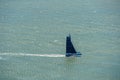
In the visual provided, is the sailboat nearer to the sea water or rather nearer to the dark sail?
the dark sail

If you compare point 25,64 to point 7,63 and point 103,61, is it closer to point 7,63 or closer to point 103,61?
point 7,63

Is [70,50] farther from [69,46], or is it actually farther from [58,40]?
[58,40]

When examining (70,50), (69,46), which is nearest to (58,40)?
(70,50)

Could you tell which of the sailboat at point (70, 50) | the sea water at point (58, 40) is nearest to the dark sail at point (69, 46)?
the sailboat at point (70, 50)

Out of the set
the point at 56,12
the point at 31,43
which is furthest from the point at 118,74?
the point at 56,12

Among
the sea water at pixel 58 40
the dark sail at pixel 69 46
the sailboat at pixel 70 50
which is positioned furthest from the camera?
the sailboat at pixel 70 50

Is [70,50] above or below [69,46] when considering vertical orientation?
below

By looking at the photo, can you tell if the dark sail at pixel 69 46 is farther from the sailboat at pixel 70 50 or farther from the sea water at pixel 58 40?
the sea water at pixel 58 40

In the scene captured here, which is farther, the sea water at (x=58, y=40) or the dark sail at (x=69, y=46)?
the dark sail at (x=69, y=46)
